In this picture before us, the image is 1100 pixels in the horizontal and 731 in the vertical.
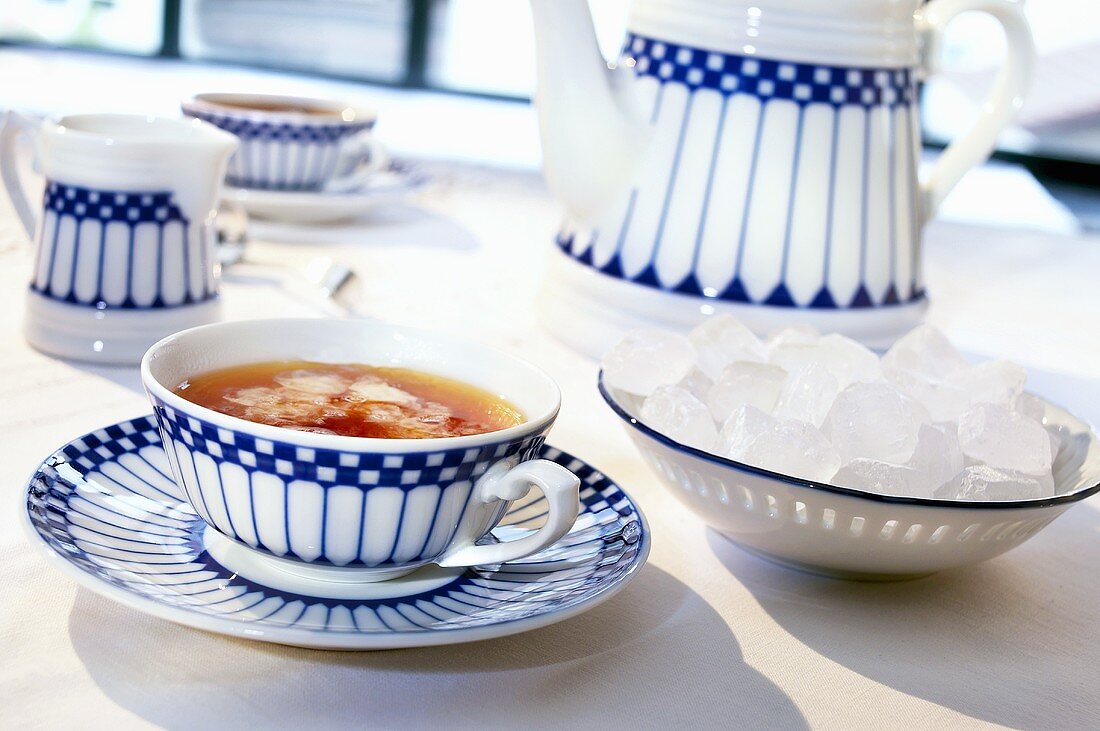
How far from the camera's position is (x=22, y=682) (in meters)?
0.37

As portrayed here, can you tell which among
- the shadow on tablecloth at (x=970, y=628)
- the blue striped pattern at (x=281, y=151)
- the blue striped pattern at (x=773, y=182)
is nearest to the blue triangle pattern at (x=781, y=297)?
the blue striped pattern at (x=773, y=182)

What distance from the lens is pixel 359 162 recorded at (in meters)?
1.07

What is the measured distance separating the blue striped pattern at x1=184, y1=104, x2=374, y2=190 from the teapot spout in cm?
29

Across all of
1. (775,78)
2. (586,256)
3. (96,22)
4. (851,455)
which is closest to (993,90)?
(775,78)

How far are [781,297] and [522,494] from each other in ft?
1.18

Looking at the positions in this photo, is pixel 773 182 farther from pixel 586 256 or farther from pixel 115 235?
pixel 115 235

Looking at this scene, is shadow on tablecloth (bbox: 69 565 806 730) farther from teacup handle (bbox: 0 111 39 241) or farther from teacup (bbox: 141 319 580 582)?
teacup handle (bbox: 0 111 39 241)

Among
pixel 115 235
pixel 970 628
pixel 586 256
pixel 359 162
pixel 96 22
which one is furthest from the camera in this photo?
pixel 96 22

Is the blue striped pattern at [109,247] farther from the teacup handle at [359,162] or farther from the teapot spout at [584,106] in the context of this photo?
the teacup handle at [359,162]

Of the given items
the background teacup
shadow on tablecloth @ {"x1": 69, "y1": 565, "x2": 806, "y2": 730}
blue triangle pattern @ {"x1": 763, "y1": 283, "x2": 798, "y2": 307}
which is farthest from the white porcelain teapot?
shadow on tablecloth @ {"x1": 69, "y1": 565, "x2": 806, "y2": 730}

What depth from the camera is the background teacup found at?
2.10ft

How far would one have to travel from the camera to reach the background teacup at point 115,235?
642 millimetres

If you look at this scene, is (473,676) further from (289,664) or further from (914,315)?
(914,315)

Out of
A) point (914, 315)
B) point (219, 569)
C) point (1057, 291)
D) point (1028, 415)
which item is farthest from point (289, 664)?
point (1057, 291)
